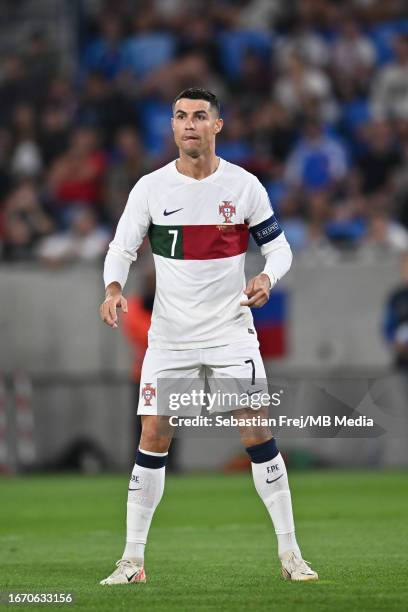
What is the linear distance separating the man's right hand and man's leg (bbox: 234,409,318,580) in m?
0.82

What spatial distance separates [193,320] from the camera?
781 cm

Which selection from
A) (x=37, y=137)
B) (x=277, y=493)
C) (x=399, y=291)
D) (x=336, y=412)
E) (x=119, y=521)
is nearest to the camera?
(x=277, y=493)

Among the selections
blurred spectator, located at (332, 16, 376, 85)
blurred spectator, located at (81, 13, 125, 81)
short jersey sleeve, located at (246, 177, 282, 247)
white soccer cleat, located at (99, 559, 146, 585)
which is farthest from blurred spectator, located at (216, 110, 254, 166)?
white soccer cleat, located at (99, 559, 146, 585)

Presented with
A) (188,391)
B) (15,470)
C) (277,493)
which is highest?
(188,391)

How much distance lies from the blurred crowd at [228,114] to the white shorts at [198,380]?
10131 mm

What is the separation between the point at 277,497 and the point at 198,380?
74 cm

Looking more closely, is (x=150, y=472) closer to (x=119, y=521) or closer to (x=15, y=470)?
(x=119, y=521)

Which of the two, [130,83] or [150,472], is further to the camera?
[130,83]

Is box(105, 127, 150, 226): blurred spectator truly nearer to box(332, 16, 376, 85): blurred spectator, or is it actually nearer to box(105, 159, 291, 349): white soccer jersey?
box(332, 16, 376, 85): blurred spectator

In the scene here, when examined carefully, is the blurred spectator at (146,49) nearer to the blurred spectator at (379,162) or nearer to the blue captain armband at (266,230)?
the blurred spectator at (379,162)

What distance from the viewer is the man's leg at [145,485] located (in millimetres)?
7762

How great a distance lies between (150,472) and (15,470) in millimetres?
10158

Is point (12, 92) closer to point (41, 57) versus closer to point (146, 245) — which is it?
point (41, 57)

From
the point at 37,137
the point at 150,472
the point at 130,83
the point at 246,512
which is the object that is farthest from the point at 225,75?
the point at 150,472
